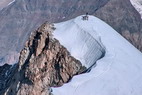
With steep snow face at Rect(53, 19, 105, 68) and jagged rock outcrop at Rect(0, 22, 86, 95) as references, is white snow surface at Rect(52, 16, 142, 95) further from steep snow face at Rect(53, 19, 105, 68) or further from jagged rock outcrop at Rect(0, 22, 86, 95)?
jagged rock outcrop at Rect(0, 22, 86, 95)

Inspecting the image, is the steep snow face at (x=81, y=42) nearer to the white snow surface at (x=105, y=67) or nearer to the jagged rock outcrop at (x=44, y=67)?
the white snow surface at (x=105, y=67)

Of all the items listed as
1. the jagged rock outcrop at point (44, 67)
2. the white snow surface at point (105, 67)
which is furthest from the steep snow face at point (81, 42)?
the jagged rock outcrop at point (44, 67)

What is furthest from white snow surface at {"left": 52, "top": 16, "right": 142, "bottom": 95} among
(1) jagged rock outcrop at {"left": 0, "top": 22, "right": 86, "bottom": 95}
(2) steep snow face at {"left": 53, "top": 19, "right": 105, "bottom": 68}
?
(1) jagged rock outcrop at {"left": 0, "top": 22, "right": 86, "bottom": 95}

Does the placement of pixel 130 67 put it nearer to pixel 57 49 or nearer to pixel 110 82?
pixel 110 82

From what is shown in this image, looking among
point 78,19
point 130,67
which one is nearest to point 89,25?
point 78,19

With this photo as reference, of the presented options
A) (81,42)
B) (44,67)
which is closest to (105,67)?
(81,42)
